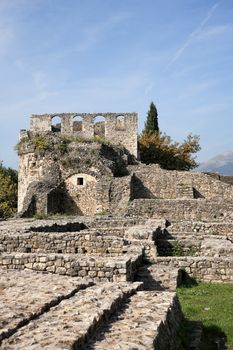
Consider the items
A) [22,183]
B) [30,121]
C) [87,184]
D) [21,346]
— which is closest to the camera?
[21,346]

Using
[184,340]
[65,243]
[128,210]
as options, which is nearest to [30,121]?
[128,210]

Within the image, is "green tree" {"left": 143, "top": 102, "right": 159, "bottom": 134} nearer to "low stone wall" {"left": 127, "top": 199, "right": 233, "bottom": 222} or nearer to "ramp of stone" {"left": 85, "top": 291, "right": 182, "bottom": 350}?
"low stone wall" {"left": 127, "top": 199, "right": 233, "bottom": 222}

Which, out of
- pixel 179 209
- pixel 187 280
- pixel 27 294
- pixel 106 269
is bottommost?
pixel 187 280

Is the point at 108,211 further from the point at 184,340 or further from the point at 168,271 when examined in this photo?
the point at 184,340

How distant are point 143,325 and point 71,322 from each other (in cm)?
90

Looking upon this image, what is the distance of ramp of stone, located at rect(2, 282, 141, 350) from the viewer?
5051 millimetres

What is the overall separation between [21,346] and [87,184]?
24.8m

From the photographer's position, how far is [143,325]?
6.03 metres

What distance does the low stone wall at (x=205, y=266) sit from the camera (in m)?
11.8

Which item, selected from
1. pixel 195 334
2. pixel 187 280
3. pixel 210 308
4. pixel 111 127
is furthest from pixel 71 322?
pixel 111 127

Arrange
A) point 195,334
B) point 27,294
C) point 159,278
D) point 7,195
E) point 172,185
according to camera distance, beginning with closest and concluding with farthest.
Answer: point 27,294 < point 195,334 < point 159,278 < point 172,185 < point 7,195

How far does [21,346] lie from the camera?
5.00 meters

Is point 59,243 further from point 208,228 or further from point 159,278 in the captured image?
point 208,228

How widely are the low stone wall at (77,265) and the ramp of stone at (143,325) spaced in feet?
5.52
